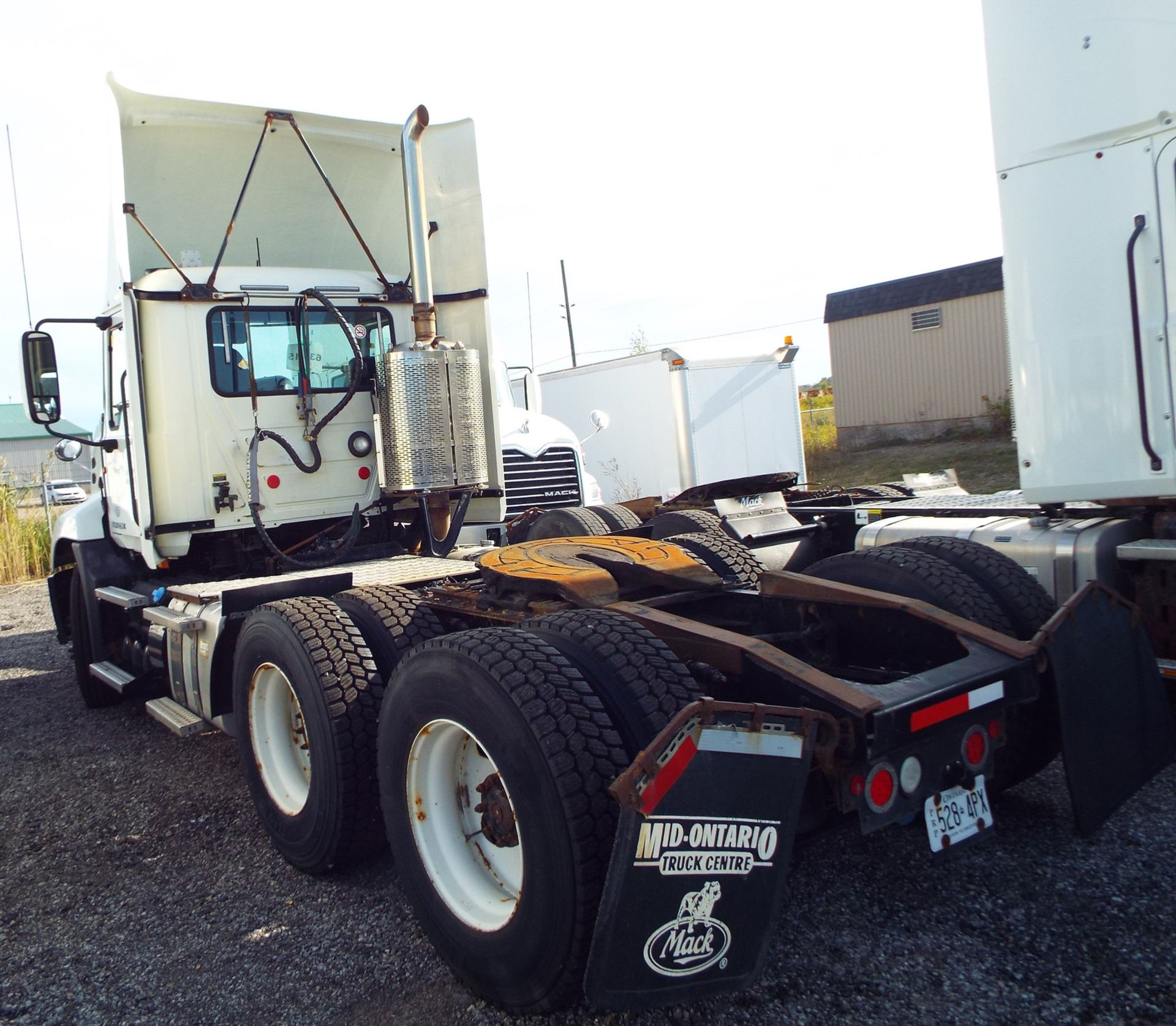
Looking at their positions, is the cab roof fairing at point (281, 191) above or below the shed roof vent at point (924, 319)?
below

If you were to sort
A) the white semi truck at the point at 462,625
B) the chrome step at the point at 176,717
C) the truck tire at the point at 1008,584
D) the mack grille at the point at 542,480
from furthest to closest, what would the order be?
1. the mack grille at the point at 542,480
2. the chrome step at the point at 176,717
3. the truck tire at the point at 1008,584
4. the white semi truck at the point at 462,625

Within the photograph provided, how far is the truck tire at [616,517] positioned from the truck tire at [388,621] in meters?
2.46

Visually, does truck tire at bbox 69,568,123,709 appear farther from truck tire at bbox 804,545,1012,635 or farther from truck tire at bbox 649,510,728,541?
truck tire at bbox 804,545,1012,635

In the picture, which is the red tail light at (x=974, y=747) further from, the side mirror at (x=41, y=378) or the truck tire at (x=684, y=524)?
the side mirror at (x=41, y=378)

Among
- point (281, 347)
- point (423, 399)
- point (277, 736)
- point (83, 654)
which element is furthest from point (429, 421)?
point (83, 654)

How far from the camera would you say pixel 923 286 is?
26000 mm

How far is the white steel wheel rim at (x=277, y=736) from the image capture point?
4.26 m

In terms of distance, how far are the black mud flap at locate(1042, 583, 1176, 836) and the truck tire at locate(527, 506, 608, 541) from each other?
360cm

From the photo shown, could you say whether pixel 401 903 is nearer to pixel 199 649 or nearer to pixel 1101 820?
pixel 199 649

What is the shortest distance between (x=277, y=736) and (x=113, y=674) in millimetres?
2380

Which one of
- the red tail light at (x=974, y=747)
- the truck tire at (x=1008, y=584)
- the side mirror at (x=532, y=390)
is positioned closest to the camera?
the red tail light at (x=974, y=747)

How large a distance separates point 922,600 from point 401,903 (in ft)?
7.36

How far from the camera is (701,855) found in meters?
2.34

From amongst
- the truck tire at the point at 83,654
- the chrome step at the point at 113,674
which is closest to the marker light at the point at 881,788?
the chrome step at the point at 113,674
